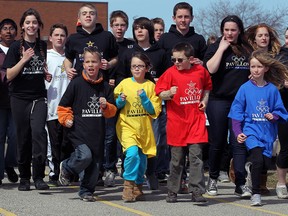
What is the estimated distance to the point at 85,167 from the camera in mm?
9852

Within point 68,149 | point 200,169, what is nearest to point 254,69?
point 200,169

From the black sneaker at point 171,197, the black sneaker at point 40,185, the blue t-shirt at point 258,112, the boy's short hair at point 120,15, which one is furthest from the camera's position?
the boy's short hair at point 120,15

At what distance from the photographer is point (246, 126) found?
391 inches

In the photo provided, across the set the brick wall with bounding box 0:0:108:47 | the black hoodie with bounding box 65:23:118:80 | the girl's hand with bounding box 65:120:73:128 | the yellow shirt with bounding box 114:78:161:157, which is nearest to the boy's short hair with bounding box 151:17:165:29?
the black hoodie with bounding box 65:23:118:80

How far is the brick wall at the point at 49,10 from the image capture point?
58.0m

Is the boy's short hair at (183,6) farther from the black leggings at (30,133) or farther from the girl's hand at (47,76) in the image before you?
the black leggings at (30,133)

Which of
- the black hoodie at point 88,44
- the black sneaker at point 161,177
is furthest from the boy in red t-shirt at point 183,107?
the black sneaker at point 161,177

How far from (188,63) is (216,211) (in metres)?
1.95

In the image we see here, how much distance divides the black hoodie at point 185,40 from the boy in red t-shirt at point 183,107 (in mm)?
1345

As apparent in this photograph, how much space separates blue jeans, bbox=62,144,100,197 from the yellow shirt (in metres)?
0.46

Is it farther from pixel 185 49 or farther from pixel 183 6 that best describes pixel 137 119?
pixel 183 6

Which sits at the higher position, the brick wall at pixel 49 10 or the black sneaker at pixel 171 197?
the brick wall at pixel 49 10

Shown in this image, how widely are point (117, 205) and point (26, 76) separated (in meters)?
2.44

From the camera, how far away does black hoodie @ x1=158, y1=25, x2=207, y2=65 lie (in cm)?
1124
